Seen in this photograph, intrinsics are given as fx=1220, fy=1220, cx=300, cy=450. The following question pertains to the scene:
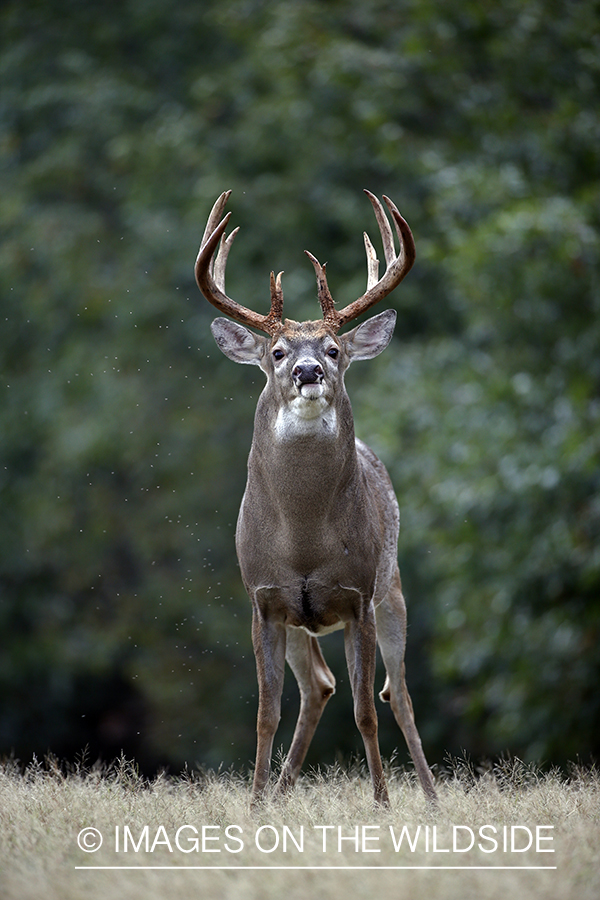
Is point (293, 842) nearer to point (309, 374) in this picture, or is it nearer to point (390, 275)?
point (309, 374)

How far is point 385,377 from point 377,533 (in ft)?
25.8

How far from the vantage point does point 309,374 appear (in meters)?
5.15

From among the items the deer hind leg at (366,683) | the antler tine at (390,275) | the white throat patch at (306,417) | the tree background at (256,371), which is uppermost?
the antler tine at (390,275)

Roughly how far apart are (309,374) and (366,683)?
1.48 meters

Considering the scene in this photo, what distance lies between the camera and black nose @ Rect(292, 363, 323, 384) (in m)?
5.15

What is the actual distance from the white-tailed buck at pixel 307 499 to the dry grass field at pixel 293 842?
0.44 m

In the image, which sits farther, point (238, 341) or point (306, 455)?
point (238, 341)

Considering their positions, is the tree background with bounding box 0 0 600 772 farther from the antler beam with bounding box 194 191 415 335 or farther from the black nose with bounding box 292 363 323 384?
the black nose with bounding box 292 363 323 384

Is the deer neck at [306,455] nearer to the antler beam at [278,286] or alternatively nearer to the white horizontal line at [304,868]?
the antler beam at [278,286]

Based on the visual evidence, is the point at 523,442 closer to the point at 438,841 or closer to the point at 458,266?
the point at 458,266

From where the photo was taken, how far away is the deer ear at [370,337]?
5.79m

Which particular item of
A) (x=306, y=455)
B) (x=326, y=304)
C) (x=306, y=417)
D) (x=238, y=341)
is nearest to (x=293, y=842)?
(x=306, y=455)

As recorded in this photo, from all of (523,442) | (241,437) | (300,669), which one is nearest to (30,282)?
(241,437)

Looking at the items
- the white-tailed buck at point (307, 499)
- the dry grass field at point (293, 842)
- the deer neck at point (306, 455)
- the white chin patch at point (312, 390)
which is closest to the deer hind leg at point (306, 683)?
the dry grass field at point (293, 842)
